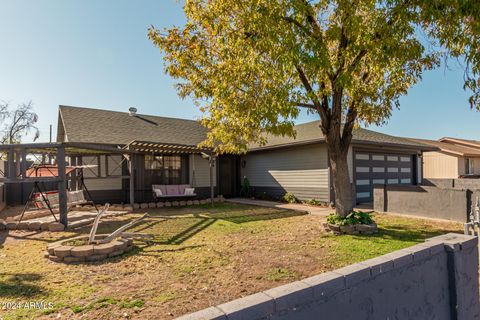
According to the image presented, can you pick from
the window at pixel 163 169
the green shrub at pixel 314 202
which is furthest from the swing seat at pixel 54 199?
the green shrub at pixel 314 202

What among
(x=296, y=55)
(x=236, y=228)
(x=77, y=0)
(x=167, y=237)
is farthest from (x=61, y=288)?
(x=77, y=0)

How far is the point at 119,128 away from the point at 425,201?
12743 mm

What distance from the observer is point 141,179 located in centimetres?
1292

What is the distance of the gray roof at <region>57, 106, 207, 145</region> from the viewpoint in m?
12.4

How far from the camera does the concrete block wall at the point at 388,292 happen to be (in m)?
1.72

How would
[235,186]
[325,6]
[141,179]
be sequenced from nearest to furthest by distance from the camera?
[325,6] → [141,179] → [235,186]

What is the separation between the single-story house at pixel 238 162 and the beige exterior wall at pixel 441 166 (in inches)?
363

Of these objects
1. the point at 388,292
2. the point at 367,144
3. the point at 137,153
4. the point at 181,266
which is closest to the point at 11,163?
the point at 137,153

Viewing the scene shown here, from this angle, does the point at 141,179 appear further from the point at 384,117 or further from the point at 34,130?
the point at 34,130

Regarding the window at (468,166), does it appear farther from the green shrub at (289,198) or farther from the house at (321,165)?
the green shrub at (289,198)

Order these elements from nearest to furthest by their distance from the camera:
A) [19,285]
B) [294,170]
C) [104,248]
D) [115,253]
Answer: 1. [19,285]
2. [104,248]
3. [115,253]
4. [294,170]

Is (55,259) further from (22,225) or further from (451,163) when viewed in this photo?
(451,163)

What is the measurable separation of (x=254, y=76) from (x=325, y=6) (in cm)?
209

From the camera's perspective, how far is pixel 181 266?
461cm
